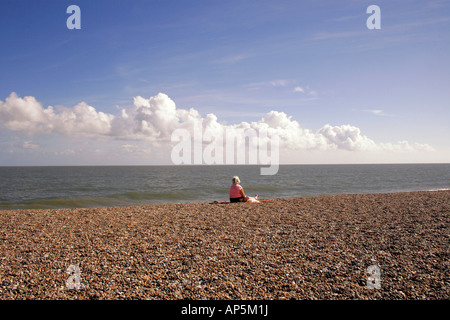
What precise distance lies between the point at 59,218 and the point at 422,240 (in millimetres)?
15194

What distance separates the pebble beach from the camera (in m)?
5.73

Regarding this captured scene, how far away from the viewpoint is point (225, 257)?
7.49m

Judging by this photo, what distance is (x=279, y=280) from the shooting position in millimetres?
6129

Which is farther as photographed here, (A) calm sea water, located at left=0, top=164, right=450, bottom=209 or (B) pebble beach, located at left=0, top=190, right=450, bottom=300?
(A) calm sea water, located at left=0, top=164, right=450, bottom=209

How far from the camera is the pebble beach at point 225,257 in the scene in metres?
5.73

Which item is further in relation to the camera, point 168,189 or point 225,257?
point 168,189

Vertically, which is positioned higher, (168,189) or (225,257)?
(225,257)

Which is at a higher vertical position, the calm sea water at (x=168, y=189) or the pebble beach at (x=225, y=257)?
the pebble beach at (x=225, y=257)

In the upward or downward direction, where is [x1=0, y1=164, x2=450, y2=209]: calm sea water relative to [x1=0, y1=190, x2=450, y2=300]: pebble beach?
downward

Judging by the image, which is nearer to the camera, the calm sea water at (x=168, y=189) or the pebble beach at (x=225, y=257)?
the pebble beach at (x=225, y=257)
